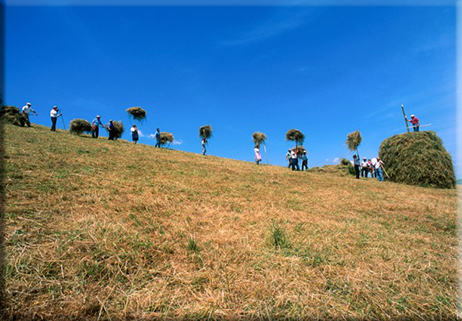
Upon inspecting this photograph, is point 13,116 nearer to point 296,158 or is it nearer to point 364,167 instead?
point 296,158

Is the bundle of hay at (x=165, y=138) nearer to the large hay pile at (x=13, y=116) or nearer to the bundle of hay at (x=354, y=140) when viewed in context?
the large hay pile at (x=13, y=116)

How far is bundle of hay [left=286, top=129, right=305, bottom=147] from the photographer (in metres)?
41.3

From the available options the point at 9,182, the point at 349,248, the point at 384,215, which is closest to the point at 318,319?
the point at 349,248

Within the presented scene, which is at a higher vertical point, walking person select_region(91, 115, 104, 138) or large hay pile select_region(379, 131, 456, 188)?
walking person select_region(91, 115, 104, 138)

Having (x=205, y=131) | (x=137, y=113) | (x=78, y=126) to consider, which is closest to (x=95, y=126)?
(x=78, y=126)

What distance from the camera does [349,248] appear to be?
3926 millimetres

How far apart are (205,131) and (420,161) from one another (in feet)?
101

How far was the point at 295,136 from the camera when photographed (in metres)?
41.6

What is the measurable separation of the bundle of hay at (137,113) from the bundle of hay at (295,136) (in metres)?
28.6

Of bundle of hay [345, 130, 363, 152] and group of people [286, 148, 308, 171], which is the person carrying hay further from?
bundle of hay [345, 130, 363, 152]

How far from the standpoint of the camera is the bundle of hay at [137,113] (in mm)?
28891

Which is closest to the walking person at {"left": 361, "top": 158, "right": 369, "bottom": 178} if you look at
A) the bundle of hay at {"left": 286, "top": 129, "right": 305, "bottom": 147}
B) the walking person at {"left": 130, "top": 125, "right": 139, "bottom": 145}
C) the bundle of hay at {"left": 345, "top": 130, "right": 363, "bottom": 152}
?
the bundle of hay at {"left": 345, "top": 130, "right": 363, "bottom": 152}

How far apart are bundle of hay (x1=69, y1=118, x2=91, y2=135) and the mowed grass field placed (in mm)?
14494

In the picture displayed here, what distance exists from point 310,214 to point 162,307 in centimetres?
520
